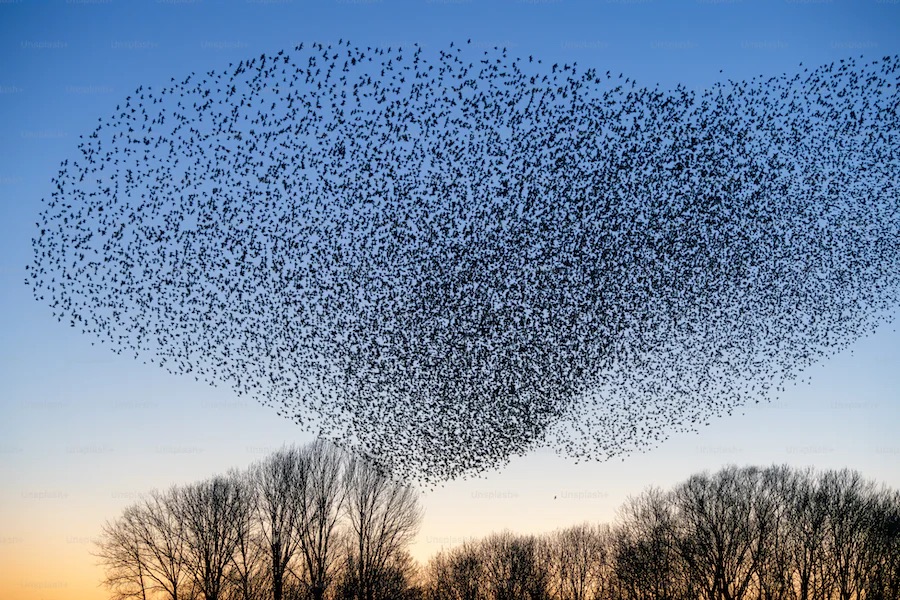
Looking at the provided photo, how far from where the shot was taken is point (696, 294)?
29328mm

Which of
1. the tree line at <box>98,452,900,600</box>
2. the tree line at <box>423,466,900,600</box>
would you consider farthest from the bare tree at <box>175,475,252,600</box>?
the tree line at <box>423,466,900,600</box>

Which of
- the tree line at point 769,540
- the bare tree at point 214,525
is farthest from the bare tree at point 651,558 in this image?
the bare tree at point 214,525

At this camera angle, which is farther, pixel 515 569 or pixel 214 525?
pixel 515 569

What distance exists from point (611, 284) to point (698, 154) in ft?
18.3

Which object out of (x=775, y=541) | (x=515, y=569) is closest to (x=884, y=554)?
(x=775, y=541)

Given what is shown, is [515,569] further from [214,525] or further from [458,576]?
[214,525]

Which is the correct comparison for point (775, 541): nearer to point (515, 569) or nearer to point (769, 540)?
point (769, 540)

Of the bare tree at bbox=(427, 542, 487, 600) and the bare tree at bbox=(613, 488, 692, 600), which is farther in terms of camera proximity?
the bare tree at bbox=(427, 542, 487, 600)

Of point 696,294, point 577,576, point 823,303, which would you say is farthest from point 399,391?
point 577,576

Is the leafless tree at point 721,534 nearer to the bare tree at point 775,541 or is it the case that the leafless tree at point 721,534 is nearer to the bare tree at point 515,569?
the bare tree at point 775,541

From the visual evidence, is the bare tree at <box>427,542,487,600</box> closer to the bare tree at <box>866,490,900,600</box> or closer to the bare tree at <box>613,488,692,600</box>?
the bare tree at <box>613,488,692,600</box>

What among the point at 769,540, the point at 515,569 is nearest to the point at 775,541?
the point at 769,540

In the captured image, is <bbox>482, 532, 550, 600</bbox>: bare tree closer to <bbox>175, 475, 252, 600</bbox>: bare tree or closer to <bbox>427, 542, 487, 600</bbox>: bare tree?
<bbox>427, 542, 487, 600</bbox>: bare tree

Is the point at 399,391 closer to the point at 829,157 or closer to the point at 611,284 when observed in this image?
the point at 611,284
